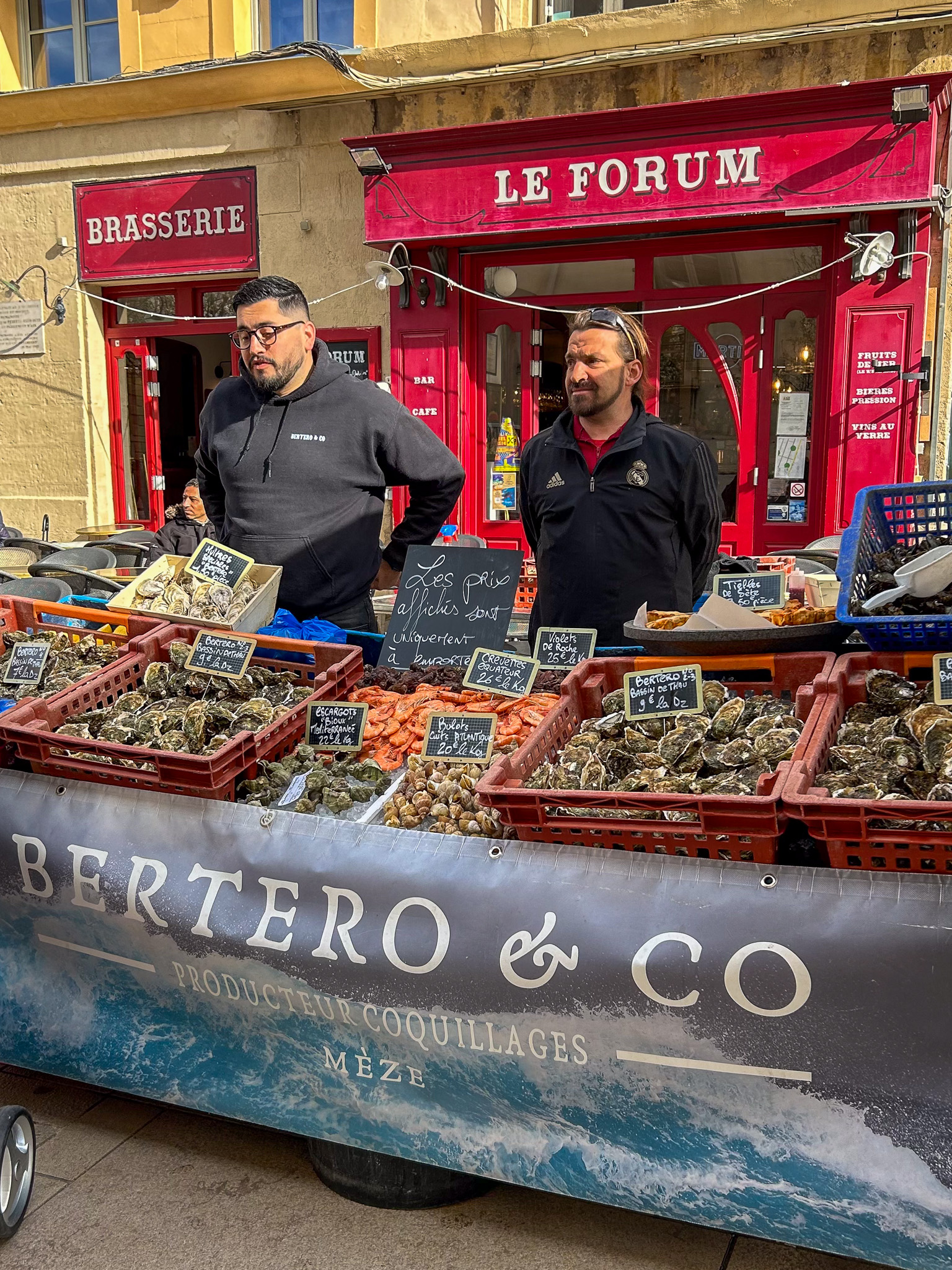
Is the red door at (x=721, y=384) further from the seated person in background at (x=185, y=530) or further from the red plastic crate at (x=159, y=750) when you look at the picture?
the red plastic crate at (x=159, y=750)

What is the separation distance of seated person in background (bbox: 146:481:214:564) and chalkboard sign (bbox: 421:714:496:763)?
5.09 m

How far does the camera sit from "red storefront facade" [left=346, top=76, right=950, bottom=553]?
25.5 ft

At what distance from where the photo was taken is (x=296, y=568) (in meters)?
3.73

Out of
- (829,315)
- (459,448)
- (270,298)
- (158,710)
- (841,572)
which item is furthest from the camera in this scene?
(459,448)

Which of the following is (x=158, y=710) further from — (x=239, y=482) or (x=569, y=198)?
(x=569, y=198)

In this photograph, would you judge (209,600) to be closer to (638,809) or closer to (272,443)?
(272,443)

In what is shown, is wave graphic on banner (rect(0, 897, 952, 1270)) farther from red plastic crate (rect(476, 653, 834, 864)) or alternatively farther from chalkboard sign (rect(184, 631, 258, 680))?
chalkboard sign (rect(184, 631, 258, 680))

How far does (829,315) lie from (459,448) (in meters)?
3.36

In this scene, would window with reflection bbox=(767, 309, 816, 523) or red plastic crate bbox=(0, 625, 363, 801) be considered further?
window with reflection bbox=(767, 309, 816, 523)

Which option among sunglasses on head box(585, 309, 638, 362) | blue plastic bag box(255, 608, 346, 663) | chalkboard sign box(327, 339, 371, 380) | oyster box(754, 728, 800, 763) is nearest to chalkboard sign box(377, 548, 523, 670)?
blue plastic bag box(255, 608, 346, 663)

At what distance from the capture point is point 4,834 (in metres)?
2.66

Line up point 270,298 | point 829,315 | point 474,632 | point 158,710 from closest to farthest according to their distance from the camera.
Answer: point 158,710 < point 474,632 < point 270,298 < point 829,315

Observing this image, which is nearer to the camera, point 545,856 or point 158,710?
point 545,856

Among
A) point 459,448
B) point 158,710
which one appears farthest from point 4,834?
point 459,448
